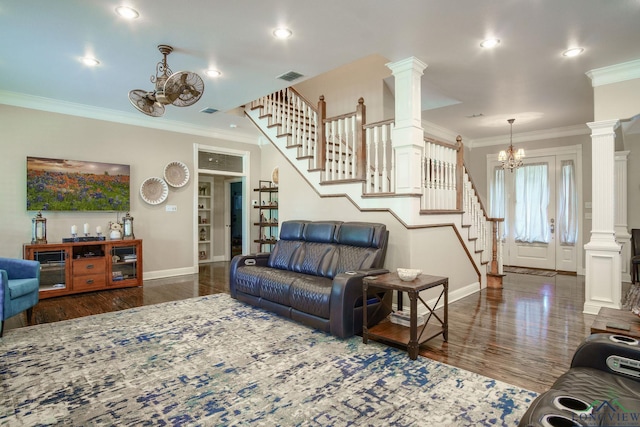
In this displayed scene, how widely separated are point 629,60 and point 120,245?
707 centimetres

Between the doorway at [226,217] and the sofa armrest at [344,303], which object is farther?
the doorway at [226,217]

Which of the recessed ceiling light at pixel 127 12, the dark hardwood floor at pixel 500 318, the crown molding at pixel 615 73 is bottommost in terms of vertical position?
the dark hardwood floor at pixel 500 318

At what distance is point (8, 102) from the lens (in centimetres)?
479

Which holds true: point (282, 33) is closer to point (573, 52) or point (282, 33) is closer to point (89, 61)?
point (89, 61)

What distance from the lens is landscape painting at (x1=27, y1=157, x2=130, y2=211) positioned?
493 cm

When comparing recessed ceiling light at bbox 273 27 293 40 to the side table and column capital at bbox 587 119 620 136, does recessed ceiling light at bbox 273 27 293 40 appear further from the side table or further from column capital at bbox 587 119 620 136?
column capital at bbox 587 119 620 136

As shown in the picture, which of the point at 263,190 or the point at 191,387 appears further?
the point at 263,190

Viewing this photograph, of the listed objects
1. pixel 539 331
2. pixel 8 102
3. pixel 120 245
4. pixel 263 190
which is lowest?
pixel 539 331

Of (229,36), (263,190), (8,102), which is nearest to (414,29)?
(229,36)

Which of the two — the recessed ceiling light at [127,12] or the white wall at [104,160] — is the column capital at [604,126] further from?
the white wall at [104,160]

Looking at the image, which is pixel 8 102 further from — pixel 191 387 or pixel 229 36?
pixel 191 387

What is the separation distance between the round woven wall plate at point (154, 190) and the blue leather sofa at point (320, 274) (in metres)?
2.62

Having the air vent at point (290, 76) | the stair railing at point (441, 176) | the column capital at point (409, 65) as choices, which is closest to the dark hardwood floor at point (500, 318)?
the stair railing at point (441, 176)

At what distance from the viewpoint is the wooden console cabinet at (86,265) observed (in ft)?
15.6
